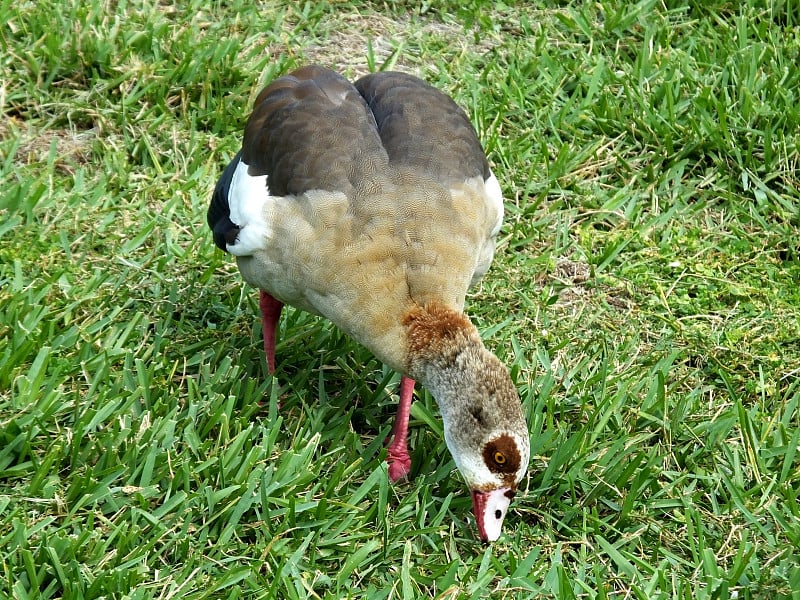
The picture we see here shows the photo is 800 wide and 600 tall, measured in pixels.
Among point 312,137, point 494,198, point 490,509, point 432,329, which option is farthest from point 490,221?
point 490,509

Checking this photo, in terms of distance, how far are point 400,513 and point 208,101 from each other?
10.7ft

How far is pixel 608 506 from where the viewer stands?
15.7 feet

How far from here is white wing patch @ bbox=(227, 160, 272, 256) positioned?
4801 millimetres

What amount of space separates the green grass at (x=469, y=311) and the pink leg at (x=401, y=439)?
2.4 inches

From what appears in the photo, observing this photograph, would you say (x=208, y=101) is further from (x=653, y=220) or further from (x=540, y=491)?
(x=540, y=491)

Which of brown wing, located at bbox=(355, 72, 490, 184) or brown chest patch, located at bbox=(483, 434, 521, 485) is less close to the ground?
brown wing, located at bbox=(355, 72, 490, 184)

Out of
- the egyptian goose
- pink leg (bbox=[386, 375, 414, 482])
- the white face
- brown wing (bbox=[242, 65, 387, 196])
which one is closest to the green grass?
pink leg (bbox=[386, 375, 414, 482])

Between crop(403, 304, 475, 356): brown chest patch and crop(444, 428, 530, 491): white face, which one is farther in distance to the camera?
crop(403, 304, 475, 356): brown chest patch

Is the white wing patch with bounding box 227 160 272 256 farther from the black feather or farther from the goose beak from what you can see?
the goose beak

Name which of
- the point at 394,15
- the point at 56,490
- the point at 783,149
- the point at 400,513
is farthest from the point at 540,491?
the point at 394,15

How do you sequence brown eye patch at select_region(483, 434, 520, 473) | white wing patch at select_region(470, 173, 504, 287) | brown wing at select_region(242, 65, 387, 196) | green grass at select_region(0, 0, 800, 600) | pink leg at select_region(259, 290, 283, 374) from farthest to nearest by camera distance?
pink leg at select_region(259, 290, 283, 374) < white wing patch at select_region(470, 173, 504, 287) < brown wing at select_region(242, 65, 387, 196) < green grass at select_region(0, 0, 800, 600) < brown eye patch at select_region(483, 434, 520, 473)

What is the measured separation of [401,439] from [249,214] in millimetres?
1205

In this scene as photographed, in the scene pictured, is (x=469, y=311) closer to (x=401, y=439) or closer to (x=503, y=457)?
(x=401, y=439)

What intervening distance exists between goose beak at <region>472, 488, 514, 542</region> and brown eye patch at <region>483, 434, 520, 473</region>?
0.10 m
